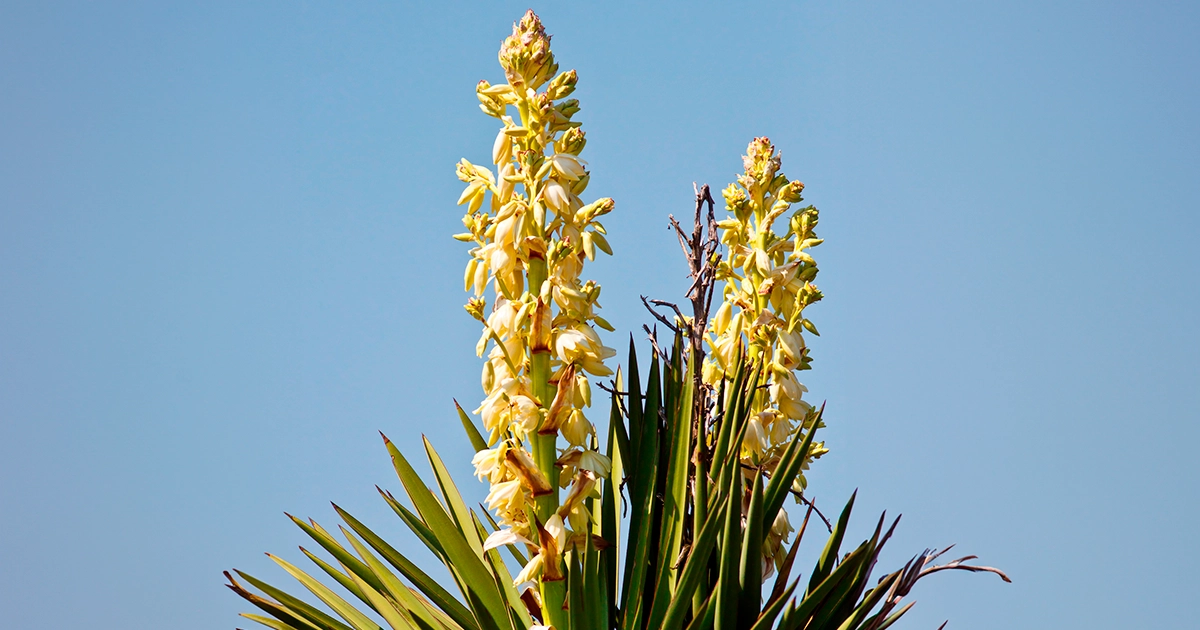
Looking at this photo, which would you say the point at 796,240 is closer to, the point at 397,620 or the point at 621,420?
the point at 621,420

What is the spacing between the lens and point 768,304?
94.4 inches

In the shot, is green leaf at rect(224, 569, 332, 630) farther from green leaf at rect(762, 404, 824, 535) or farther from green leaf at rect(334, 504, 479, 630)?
green leaf at rect(762, 404, 824, 535)

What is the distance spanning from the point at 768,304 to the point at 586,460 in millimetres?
651

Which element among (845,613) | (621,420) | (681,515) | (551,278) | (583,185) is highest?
(583,185)

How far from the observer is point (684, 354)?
7.73 feet

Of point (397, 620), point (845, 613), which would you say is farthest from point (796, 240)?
point (397, 620)

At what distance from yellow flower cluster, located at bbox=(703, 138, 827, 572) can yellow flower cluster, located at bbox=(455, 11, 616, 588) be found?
405mm

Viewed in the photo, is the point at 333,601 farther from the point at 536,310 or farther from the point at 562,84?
the point at 562,84

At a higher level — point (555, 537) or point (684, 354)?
point (684, 354)

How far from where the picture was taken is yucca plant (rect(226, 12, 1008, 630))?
195 cm

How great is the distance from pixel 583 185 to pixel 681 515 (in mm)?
652

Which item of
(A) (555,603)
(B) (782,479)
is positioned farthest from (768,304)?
(A) (555,603)

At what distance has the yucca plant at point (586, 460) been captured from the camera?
1.95 m

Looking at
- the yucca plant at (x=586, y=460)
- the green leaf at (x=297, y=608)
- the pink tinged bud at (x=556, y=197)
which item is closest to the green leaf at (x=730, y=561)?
the yucca plant at (x=586, y=460)
